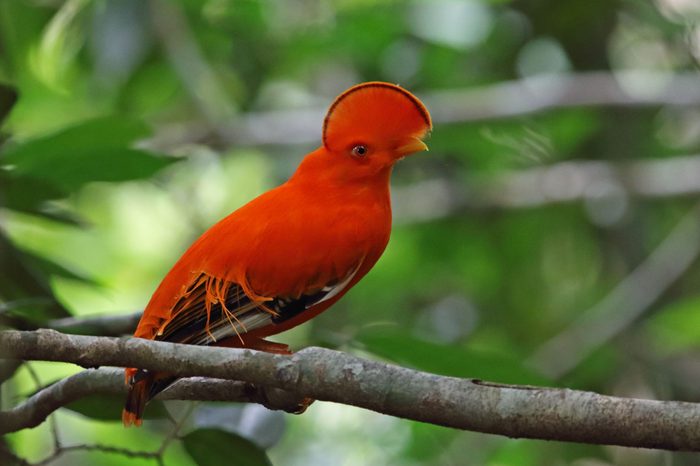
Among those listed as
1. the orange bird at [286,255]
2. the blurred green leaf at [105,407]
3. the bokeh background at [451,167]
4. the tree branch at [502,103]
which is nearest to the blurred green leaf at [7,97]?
the orange bird at [286,255]

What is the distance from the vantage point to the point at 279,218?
8.17ft

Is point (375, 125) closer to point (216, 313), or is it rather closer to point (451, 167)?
point (216, 313)

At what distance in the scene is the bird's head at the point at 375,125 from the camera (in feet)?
8.27

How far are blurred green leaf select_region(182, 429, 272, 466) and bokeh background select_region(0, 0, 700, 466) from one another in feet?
8.69

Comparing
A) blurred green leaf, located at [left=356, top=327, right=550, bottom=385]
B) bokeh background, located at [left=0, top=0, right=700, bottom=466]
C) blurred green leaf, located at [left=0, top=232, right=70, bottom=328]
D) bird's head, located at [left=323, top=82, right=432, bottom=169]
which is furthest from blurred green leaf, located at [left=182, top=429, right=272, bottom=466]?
bokeh background, located at [left=0, top=0, right=700, bottom=466]

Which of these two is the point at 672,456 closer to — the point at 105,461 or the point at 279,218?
the point at 105,461

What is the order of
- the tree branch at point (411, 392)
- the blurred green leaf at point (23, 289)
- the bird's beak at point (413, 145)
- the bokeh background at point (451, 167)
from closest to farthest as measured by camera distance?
the tree branch at point (411, 392), the bird's beak at point (413, 145), the blurred green leaf at point (23, 289), the bokeh background at point (451, 167)

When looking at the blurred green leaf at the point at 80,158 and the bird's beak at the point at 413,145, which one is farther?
the blurred green leaf at the point at 80,158

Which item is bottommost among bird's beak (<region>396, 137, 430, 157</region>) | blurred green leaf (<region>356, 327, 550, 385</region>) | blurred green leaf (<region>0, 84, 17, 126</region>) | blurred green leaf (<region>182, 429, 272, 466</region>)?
blurred green leaf (<region>182, 429, 272, 466</region>)

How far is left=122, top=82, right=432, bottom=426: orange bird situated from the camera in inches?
94.0

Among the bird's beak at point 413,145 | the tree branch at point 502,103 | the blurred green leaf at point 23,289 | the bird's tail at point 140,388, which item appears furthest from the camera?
the tree branch at point 502,103

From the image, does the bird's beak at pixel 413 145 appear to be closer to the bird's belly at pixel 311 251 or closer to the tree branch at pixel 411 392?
the bird's belly at pixel 311 251

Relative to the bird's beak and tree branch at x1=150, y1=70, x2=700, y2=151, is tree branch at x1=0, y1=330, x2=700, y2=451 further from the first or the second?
tree branch at x1=150, y1=70, x2=700, y2=151

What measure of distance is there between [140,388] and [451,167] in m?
4.70
